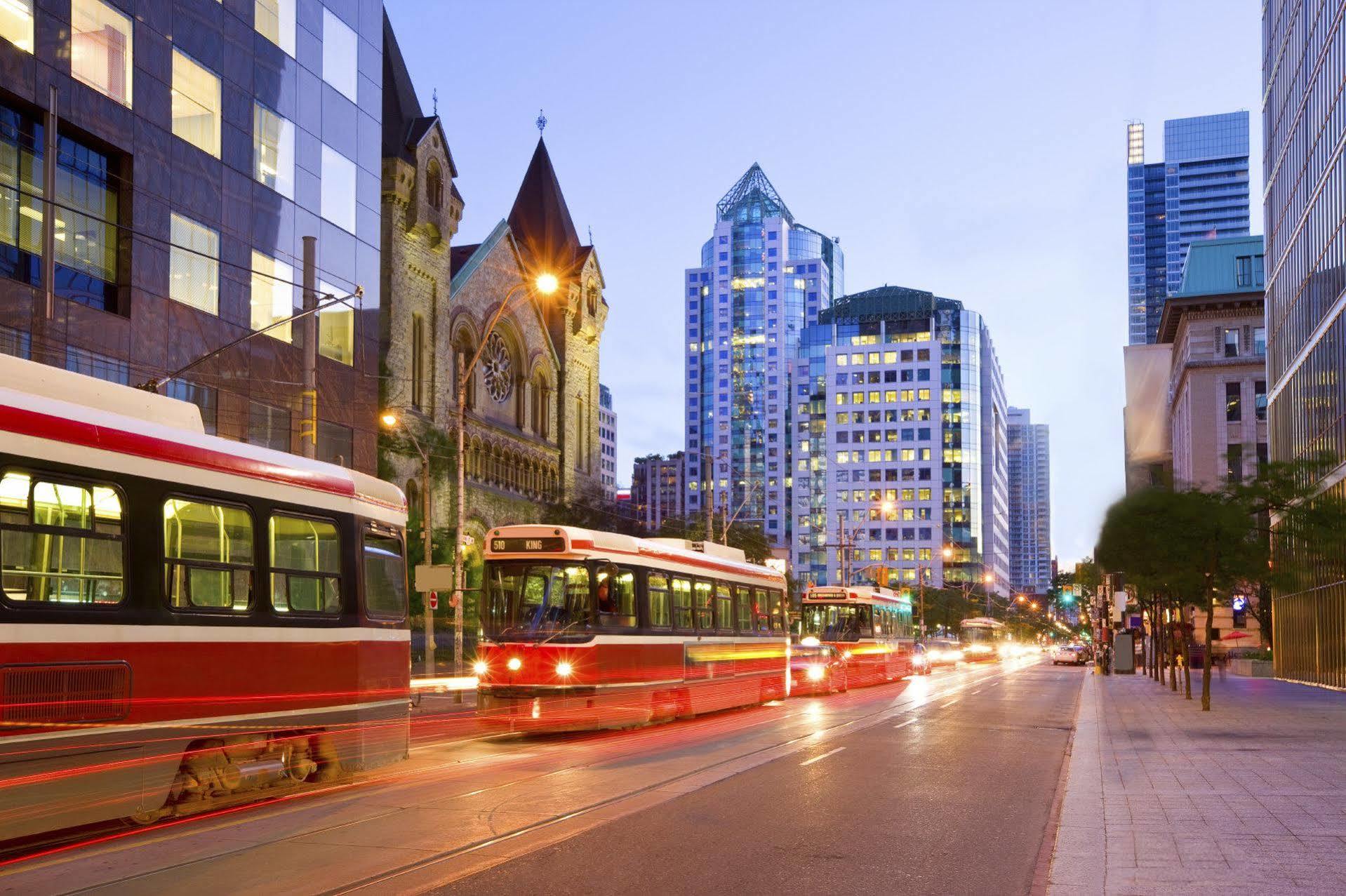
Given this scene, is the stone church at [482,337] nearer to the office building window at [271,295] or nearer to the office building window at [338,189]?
the office building window at [338,189]

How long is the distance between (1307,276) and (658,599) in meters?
37.4

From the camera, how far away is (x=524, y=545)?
71.8 ft

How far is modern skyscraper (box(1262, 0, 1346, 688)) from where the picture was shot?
45500 millimetres

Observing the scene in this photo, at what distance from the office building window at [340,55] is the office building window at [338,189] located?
8.07ft

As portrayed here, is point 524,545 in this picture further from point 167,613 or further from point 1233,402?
point 1233,402

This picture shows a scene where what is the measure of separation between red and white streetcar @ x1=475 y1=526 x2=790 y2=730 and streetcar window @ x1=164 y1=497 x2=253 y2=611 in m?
8.44

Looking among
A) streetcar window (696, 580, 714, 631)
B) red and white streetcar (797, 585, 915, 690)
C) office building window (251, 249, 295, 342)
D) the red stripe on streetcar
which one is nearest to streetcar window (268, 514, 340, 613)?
the red stripe on streetcar

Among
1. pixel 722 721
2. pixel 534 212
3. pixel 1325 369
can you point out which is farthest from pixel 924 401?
pixel 722 721

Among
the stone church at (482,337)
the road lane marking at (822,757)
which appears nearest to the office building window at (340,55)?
the stone church at (482,337)

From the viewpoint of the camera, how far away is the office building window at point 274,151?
41250mm

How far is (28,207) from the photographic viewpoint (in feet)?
107

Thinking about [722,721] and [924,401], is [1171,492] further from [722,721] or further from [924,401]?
[924,401]

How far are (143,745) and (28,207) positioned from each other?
83.2 feet

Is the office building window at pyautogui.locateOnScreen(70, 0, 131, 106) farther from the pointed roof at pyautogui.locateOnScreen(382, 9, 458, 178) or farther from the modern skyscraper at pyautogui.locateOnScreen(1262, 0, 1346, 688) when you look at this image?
the modern skyscraper at pyautogui.locateOnScreen(1262, 0, 1346, 688)
